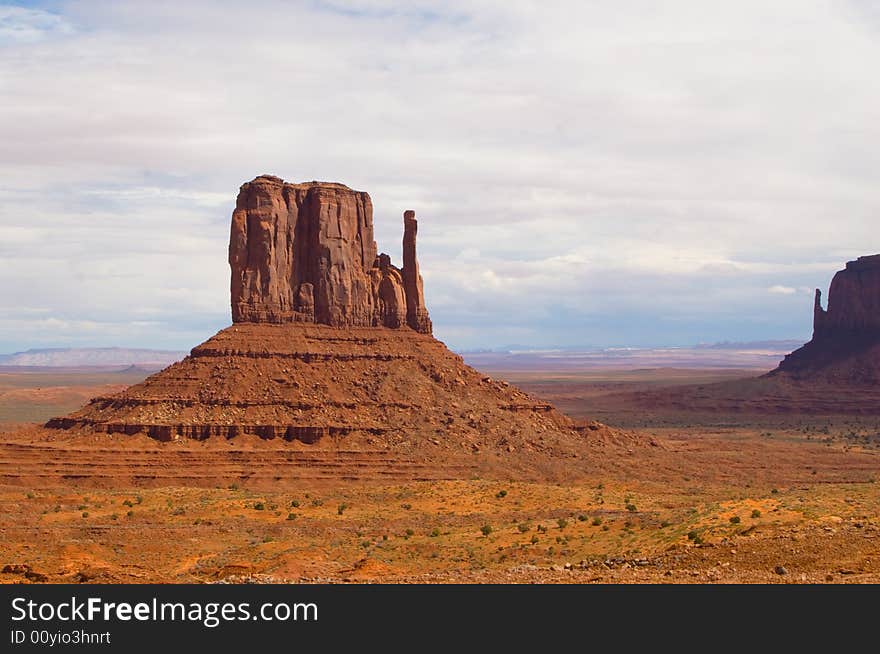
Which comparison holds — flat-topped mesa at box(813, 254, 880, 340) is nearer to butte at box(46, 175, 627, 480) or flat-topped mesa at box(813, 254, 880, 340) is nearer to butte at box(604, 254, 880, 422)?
butte at box(604, 254, 880, 422)

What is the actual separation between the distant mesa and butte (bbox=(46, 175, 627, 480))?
91.7 metres

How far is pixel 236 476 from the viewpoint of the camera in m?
79.3

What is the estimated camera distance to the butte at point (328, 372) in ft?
277

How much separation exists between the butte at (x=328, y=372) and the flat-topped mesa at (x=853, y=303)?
9938 cm

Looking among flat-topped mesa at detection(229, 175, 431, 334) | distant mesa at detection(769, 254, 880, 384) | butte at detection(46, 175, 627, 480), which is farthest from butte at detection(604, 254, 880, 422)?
flat-topped mesa at detection(229, 175, 431, 334)

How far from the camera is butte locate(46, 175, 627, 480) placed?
84312mm

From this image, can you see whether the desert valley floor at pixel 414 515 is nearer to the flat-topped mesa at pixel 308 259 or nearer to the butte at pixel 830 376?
the flat-topped mesa at pixel 308 259

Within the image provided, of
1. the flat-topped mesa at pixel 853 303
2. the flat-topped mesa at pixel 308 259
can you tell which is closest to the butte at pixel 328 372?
the flat-topped mesa at pixel 308 259

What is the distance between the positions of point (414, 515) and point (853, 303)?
443 feet

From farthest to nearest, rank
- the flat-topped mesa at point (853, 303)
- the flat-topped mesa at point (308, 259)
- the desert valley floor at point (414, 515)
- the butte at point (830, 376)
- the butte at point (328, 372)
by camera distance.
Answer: the flat-topped mesa at point (853, 303)
the butte at point (830, 376)
the flat-topped mesa at point (308, 259)
the butte at point (328, 372)
the desert valley floor at point (414, 515)

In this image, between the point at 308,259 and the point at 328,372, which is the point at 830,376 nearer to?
the point at 308,259

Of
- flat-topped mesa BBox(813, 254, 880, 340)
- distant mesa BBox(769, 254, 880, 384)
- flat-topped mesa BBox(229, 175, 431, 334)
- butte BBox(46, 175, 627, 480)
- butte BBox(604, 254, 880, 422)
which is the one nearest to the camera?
butte BBox(46, 175, 627, 480)
